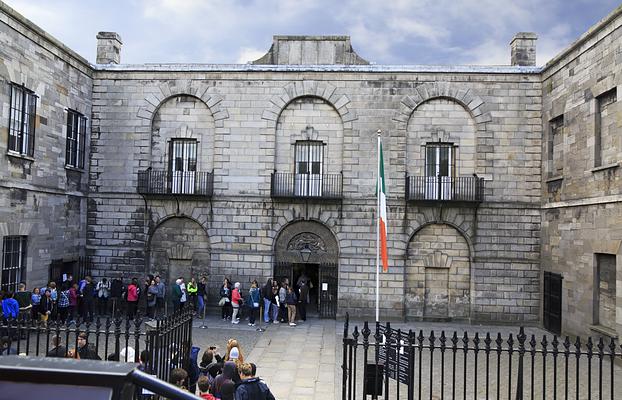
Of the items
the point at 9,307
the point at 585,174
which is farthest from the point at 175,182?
the point at 585,174

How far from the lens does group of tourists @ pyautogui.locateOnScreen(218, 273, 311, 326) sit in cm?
1847

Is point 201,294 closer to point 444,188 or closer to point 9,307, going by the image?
point 9,307

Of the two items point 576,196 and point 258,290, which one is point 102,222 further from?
point 576,196

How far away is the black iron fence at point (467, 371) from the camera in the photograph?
753cm

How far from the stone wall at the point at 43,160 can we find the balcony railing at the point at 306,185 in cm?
826

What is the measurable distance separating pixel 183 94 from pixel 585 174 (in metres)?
15.8

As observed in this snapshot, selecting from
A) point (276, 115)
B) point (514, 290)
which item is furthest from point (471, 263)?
point (276, 115)

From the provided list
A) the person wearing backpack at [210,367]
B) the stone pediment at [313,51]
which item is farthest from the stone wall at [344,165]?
the person wearing backpack at [210,367]

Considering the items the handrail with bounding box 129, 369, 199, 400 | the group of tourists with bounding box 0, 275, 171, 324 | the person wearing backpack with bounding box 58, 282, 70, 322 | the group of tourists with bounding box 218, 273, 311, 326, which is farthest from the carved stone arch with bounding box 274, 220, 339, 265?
the handrail with bounding box 129, 369, 199, 400

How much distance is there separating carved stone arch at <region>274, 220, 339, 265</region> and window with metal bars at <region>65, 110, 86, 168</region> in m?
8.89

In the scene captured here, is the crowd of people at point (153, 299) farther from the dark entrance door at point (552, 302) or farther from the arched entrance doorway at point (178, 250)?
the dark entrance door at point (552, 302)

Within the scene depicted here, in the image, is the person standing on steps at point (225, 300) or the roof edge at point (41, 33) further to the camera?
the person standing on steps at point (225, 300)

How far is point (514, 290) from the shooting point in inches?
772

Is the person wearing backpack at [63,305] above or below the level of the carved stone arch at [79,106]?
below
